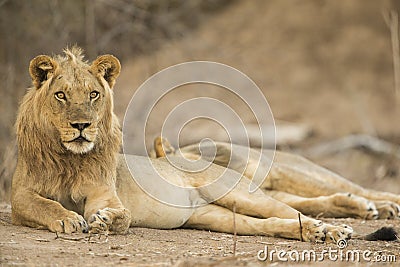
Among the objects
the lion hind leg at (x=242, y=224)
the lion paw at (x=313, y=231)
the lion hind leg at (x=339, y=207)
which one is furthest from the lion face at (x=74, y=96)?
the lion hind leg at (x=339, y=207)

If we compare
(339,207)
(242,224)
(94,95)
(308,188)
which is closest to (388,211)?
(339,207)

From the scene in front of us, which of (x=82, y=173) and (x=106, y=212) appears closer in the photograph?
(x=106, y=212)

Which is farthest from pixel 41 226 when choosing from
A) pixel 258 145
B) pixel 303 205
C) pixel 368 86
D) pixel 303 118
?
pixel 368 86

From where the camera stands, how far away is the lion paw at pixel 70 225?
15.4 ft

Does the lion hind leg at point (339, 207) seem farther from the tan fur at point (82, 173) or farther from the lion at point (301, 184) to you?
the tan fur at point (82, 173)

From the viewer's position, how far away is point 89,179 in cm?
508

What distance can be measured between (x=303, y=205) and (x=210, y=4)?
9.20 metres

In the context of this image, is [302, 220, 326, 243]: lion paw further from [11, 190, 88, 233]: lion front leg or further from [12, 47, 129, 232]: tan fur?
[11, 190, 88, 233]: lion front leg

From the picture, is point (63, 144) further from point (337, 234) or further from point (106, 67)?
point (337, 234)

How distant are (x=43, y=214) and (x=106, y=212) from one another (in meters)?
0.39

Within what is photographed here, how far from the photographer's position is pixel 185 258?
4.21 metres

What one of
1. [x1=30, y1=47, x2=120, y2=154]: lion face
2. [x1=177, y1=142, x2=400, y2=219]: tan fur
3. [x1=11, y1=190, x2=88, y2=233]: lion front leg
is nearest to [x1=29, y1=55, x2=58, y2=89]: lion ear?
[x1=30, y1=47, x2=120, y2=154]: lion face

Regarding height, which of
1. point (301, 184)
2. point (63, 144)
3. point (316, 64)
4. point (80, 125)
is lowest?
point (63, 144)

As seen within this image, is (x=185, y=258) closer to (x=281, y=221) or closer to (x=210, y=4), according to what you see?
(x=281, y=221)
